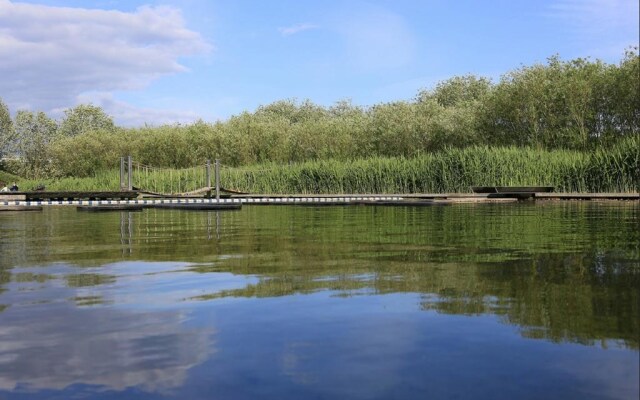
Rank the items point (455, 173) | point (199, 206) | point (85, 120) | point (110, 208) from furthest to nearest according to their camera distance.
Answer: point (85, 120) < point (455, 173) < point (110, 208) < point (199, 206)

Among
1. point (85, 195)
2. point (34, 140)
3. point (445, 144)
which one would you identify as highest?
point (34, 140)

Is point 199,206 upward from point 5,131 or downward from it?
downward

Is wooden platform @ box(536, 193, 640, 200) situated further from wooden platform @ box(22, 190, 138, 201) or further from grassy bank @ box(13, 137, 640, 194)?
wooden platform @ box(22, 190, 138, 201)

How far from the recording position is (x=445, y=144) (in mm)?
38906

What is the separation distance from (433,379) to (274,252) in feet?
17.8

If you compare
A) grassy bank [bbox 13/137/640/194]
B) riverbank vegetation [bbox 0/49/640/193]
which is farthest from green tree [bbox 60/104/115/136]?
grassy bank [bbox 13/137/640/194]

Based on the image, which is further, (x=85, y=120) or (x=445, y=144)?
(x=85, y=120)

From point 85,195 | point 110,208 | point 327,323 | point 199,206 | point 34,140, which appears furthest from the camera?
point 34,140

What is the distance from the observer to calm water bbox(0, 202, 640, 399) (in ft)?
10.1

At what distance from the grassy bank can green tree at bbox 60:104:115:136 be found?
4631 cm

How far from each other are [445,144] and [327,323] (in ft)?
117

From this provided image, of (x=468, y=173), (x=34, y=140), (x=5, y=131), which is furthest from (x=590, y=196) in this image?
(x=5, y=131)

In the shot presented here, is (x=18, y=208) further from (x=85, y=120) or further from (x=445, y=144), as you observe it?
(x=85, y=120)

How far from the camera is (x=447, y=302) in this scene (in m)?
4.82
